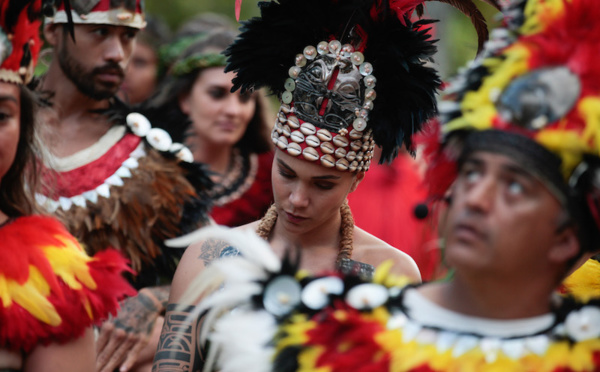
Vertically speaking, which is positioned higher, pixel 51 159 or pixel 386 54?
pixel 386 54

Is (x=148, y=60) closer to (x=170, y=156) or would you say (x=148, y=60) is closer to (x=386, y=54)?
(x=170, y=156)

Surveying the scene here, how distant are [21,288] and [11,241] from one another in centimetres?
18

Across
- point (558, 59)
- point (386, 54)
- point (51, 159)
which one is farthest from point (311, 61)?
point (558, 59)

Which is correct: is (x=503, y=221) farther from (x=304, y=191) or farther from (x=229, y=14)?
(x=229, y=14)

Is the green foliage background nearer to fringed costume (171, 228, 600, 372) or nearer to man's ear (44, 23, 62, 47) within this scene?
man's ear (44, 23, 62, 47)

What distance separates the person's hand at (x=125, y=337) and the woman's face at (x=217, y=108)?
176cm

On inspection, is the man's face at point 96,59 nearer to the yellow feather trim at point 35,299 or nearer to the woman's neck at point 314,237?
the woman's neck at point 314,237

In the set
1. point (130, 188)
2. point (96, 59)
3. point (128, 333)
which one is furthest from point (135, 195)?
point (96, 59)

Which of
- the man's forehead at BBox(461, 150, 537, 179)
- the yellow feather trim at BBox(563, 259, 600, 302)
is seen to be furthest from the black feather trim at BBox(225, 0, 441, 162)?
the man's forehead at BBox(461, 150, 537, 179)

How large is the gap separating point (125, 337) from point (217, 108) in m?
2.07

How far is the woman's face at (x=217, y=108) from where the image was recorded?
6.00 m

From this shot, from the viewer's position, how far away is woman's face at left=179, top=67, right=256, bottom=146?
6.00 metres

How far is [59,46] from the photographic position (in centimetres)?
496

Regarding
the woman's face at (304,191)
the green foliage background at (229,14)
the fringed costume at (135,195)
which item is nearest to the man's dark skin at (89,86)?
the fringed costume at (135,195)
